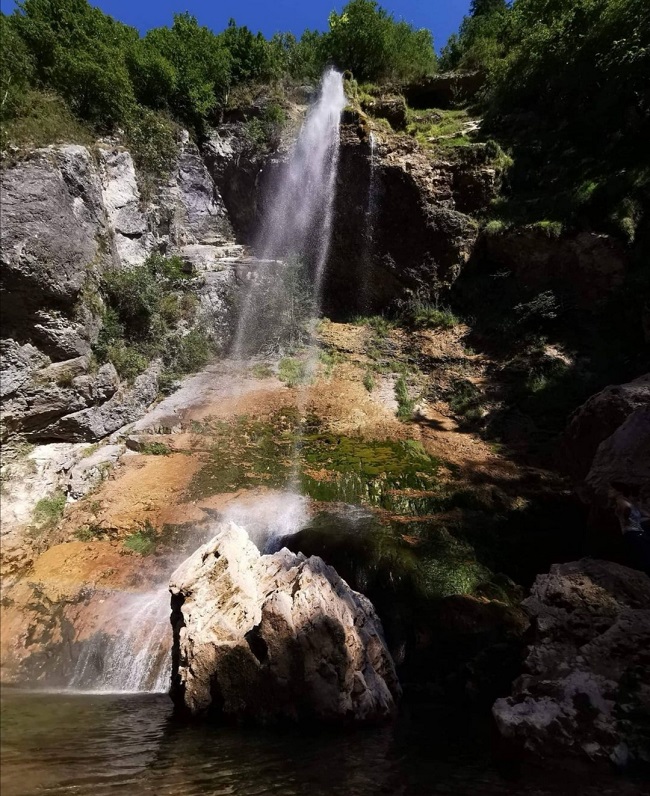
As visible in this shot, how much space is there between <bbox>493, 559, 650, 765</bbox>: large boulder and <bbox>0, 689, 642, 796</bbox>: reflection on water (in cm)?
41

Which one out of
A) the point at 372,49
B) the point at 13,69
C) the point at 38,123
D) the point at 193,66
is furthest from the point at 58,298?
the point at 372,49

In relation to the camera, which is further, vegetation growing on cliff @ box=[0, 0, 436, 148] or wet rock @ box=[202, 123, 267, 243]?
wet rock @ box=[202, 123, 267, 243]

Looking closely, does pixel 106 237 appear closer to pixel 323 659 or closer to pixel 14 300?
pixel 14 300

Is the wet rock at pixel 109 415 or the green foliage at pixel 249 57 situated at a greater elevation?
the green foliage at pixel 249 57

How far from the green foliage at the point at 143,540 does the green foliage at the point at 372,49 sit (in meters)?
20.7

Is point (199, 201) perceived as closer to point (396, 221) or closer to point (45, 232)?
point (396, 221)

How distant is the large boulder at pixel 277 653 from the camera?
4.89m

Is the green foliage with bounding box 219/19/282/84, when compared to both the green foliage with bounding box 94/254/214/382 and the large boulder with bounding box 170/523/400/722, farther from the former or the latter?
the large boulder with bounding box 170/523/400/722

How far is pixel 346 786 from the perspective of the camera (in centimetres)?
352

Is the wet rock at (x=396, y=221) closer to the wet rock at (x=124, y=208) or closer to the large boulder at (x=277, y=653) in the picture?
the wet rock at (x=124, y=208)

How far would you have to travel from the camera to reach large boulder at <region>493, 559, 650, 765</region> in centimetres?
396

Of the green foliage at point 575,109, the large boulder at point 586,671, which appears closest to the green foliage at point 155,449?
the large boulder at point 586,671

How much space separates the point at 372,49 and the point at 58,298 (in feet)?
59.0

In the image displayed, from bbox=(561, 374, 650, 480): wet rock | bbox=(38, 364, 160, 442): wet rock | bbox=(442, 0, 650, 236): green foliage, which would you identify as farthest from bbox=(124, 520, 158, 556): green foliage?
bbox=(442, 0, 650, 236): green foliage
